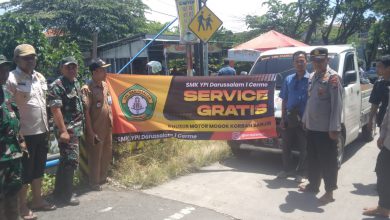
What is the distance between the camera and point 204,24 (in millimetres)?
8516

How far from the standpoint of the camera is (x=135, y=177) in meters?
5.81

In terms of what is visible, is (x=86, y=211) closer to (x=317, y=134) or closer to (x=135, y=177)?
(x=135, y=177)

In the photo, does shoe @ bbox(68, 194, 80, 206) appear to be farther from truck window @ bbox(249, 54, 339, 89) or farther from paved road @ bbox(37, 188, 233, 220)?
truck window @ bbox(249, 54, 339, 89)

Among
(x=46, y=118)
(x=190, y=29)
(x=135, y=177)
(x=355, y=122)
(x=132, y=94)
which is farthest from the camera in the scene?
(x=190, y=29)

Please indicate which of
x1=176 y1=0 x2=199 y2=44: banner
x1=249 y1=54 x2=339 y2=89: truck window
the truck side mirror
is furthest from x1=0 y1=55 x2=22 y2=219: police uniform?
x1=176 y1=0 x2=199 y2=44: banner

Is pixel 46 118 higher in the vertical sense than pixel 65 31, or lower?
lower

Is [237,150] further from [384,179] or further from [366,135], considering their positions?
[366,135]

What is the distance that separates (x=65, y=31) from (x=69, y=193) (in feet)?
71.6

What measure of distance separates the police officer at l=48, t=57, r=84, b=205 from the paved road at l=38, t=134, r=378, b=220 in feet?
0.94

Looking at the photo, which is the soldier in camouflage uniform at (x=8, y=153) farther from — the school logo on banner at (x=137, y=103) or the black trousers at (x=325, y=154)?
the black trousers at (x=325, y=154)

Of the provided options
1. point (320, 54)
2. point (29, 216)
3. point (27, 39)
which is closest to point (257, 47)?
point (27, 39)

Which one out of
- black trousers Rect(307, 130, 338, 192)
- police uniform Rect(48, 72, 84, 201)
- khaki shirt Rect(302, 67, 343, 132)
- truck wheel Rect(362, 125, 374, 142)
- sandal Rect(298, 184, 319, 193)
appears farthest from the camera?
truck wheel Rect(362, 125, 374, 142)

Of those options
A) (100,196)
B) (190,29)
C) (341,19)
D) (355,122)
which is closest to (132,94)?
(100,196)

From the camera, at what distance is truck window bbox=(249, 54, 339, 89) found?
6858mm
